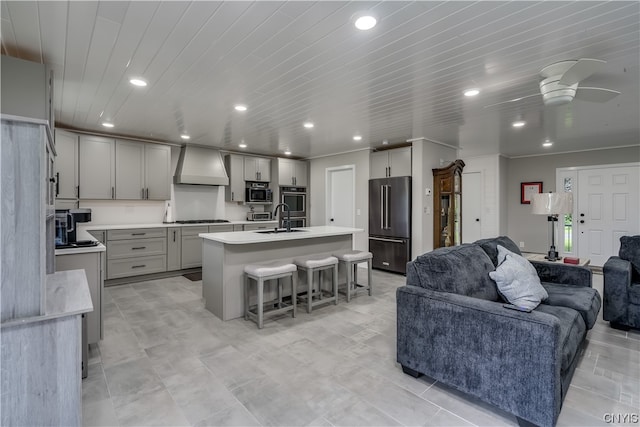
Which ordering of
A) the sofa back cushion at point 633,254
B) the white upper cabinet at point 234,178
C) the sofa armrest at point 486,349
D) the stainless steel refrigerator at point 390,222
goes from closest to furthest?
the sofa armrest at point 486,349 < the sofa back cushion at point 633,254 < the stainless steel refrigerator at point 390,222 < the white upper cabinet at point 234,178

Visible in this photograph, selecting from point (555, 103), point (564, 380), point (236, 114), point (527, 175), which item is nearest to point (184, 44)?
point (236, 114)

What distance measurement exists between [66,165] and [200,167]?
202 cm

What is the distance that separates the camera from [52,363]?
1261mm

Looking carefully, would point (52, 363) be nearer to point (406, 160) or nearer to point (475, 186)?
point (406, 160)

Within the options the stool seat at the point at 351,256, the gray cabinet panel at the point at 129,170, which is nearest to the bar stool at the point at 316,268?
the stool seat at the point at 351,256

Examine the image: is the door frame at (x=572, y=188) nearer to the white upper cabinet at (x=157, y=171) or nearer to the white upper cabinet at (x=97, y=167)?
the white upper cabinet at (x=157, y=171)

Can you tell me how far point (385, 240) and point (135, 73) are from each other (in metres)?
4.46

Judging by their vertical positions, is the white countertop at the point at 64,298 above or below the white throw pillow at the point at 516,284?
above

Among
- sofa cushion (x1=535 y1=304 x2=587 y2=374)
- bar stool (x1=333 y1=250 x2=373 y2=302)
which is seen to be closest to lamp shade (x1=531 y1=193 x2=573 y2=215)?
sofa cushion (x1=535 y1=304 x2=587 y2=374)

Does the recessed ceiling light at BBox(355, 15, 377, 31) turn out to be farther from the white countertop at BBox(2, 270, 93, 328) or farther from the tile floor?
the tile floor

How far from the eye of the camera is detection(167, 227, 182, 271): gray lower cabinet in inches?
212

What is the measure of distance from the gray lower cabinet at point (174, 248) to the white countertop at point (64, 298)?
142 inches

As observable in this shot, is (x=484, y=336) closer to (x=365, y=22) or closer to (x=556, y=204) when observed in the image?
(x=365, y=22)

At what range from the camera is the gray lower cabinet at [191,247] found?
18.2ft
